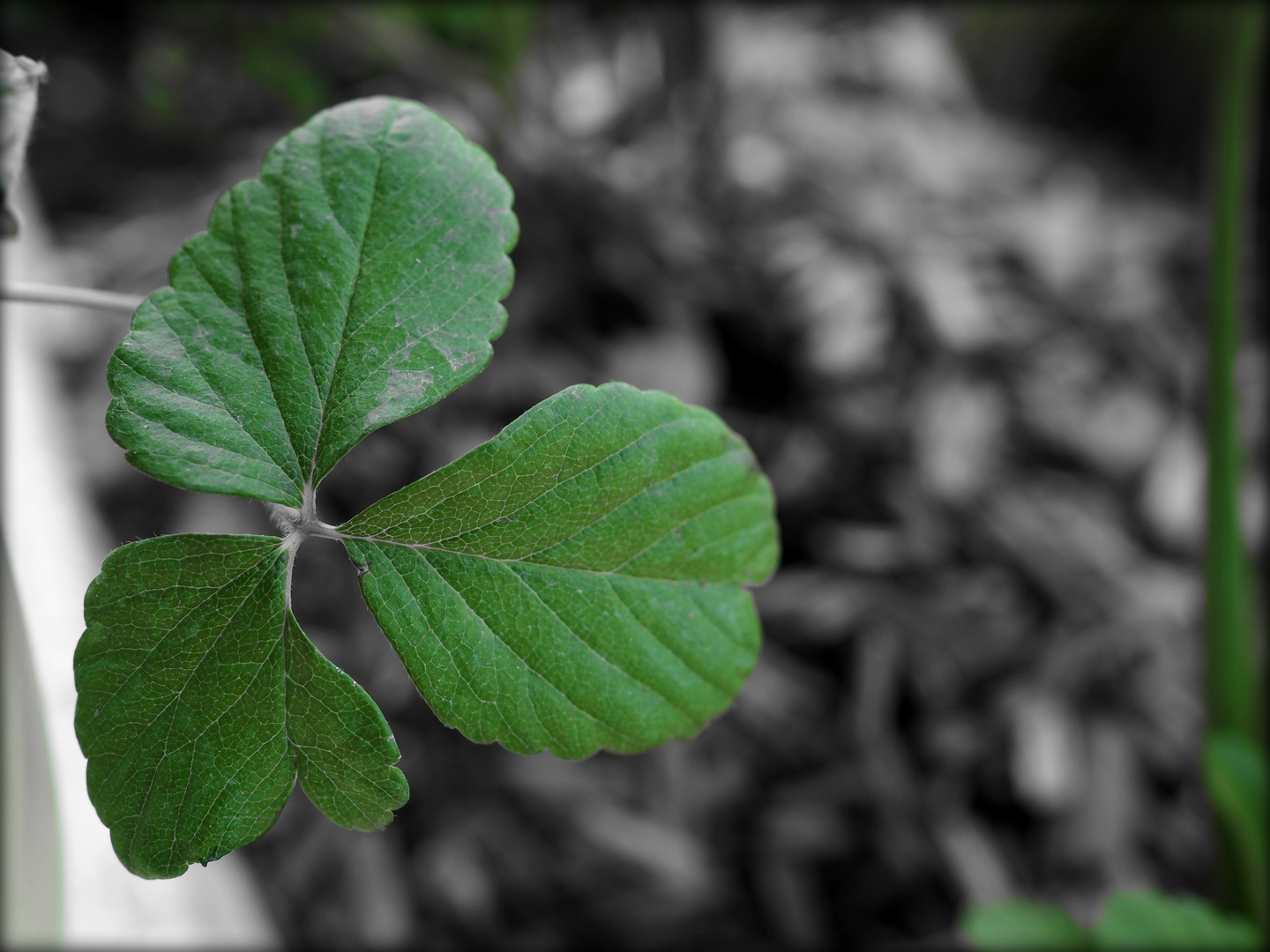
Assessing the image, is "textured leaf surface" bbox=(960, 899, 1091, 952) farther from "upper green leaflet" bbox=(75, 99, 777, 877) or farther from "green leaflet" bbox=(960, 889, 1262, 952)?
"upper green leaflet" bbox=(75, 99, 777, 877)

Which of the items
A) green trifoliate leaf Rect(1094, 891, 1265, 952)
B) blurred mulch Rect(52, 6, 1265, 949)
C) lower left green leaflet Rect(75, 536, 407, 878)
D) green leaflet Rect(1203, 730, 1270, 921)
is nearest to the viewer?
lower left green leaflet Rect(75, 536, 407, 878)

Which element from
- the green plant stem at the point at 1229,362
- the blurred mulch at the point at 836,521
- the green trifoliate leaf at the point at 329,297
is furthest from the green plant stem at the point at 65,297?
the green plant stem at the point at 1229,362

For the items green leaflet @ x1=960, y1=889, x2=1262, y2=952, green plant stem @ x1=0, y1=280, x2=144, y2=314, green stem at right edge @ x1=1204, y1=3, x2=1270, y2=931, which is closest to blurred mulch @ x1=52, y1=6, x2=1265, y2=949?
green stem at right edge @ x1=1204, y1=3, x2=1270, y2=931

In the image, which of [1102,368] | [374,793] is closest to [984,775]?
[1102,368]

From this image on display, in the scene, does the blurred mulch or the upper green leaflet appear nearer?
the upper green leaflet

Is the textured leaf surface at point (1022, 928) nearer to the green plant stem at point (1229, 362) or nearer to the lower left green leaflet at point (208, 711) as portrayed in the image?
the green plant stem at point (1229, 362)

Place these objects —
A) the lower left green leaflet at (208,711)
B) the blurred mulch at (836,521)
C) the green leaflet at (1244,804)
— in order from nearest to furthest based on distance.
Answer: the lower left green leaflet at (208,711) → the green leaflet at (1244,804) → the blurred mulch at (836,521)

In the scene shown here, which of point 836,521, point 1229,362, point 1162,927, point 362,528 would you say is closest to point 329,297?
point 362,528
